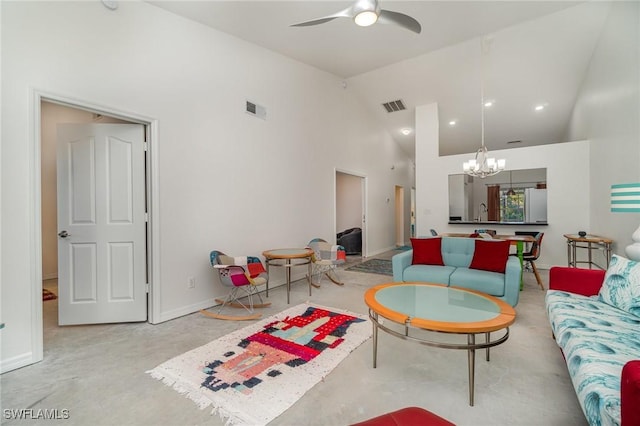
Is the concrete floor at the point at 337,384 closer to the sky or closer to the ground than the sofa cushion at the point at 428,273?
closer to the ground

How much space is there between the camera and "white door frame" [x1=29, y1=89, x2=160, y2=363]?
85.4 inches

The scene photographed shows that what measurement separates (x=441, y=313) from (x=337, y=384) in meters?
0.86

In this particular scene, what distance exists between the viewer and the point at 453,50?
4781 millimetres

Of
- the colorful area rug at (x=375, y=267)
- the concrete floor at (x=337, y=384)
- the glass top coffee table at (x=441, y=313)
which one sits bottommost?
the concrete floor at (x=337, y=384)

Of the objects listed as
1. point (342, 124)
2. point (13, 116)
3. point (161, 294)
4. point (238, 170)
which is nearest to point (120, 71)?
point (13, 116)

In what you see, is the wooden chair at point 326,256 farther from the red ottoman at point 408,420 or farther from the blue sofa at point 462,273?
the red ottoman at point 408,420

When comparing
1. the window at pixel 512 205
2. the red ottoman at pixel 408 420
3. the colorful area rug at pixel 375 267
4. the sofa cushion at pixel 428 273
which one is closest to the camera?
the red ottoman at pixel 408 420

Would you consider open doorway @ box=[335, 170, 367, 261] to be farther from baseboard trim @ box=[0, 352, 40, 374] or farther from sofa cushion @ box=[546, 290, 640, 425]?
baseboard trim @ box=[0, 352, 40, 374]

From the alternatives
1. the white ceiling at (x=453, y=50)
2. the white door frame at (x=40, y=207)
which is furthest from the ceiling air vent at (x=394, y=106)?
the white door frame at (x=40, y=207)

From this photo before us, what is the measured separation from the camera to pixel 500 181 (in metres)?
6.14

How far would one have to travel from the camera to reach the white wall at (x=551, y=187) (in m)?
5.11

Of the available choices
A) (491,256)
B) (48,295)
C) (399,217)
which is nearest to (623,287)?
(491,256)

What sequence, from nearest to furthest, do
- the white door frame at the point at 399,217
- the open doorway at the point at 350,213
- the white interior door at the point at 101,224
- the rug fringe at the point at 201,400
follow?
the rug fringe at the point at 201,400 → the white interior door at the point at 101,224 → the open doorway at the point at 350,213 → the white door frame at the point at 399,217

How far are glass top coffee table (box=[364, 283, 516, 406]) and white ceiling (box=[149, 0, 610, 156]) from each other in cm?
330
